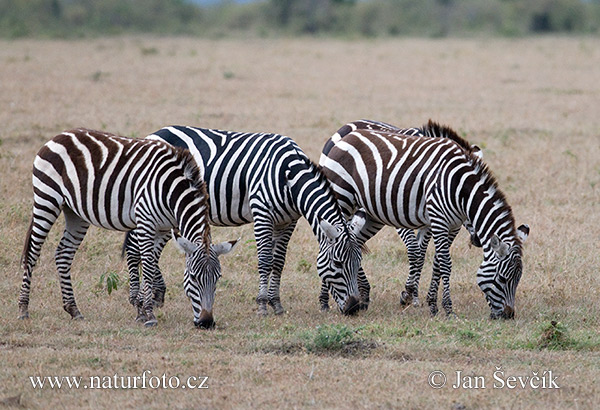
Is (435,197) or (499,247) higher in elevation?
(435,197)

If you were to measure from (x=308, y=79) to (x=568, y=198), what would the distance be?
42.5 ft

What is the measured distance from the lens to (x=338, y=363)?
630 cm

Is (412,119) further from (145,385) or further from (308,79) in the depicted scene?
(145,385)

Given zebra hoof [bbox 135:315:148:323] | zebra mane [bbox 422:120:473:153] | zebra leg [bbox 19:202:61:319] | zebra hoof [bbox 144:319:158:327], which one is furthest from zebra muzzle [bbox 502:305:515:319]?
zebra leg [bbox 19:202:61:319]

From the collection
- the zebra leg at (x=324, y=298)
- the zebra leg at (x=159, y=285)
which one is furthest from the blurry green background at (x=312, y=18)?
the zebra leg at (x=324, y=298)

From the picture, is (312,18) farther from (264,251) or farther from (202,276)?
(202,276)

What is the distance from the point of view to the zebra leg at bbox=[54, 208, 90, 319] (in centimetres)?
789

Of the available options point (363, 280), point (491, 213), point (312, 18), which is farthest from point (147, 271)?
point (312, 18)

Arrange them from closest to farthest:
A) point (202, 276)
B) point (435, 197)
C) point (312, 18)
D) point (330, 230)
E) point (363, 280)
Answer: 1. point (202, 276)
2. point (330, 230)
3. point (435, 197)
4. point (363, 280)
5. point (312, 18)

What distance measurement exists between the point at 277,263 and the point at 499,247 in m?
2.31

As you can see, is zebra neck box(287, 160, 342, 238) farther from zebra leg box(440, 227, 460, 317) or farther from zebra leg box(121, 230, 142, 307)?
zebra leg box(121, 230, 142, 307)

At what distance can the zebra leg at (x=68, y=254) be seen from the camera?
789 cm

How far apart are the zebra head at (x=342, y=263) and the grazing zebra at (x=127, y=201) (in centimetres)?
97

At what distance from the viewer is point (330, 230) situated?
7.61m
